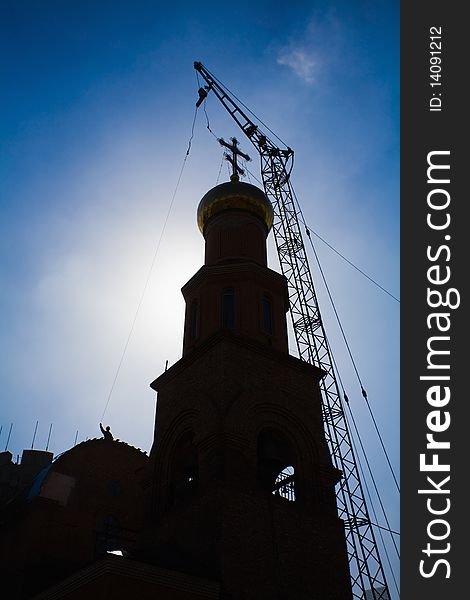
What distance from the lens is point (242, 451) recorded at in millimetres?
12930

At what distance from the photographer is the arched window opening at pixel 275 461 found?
1384cm

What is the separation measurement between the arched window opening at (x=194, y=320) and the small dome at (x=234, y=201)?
2.94 metres

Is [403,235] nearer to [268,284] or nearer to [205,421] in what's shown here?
[205,421]

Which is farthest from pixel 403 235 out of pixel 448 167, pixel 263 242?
pixel 263 242

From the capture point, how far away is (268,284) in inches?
657

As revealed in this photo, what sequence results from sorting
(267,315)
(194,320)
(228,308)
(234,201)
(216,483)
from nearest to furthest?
(216,483), (228,308), (267,315), (194,320), (234,201)

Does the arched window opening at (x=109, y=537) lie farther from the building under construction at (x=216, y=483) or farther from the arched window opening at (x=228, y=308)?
the arched window opening at (x=228, y=308)

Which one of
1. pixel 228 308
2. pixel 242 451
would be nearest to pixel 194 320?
pixel 228 308

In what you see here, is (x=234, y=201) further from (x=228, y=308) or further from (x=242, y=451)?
(x=242, y=451)

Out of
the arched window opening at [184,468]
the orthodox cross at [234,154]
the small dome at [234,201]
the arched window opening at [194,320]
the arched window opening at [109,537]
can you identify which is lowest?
the arched window opening at [109,537]

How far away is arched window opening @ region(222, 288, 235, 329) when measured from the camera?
15906 millimetres

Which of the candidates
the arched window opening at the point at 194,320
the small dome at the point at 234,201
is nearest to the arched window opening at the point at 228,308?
the arched window opening at the point at 194,320

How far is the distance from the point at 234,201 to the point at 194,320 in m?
3.88

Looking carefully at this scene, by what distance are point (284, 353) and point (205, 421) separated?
280 centimetres
